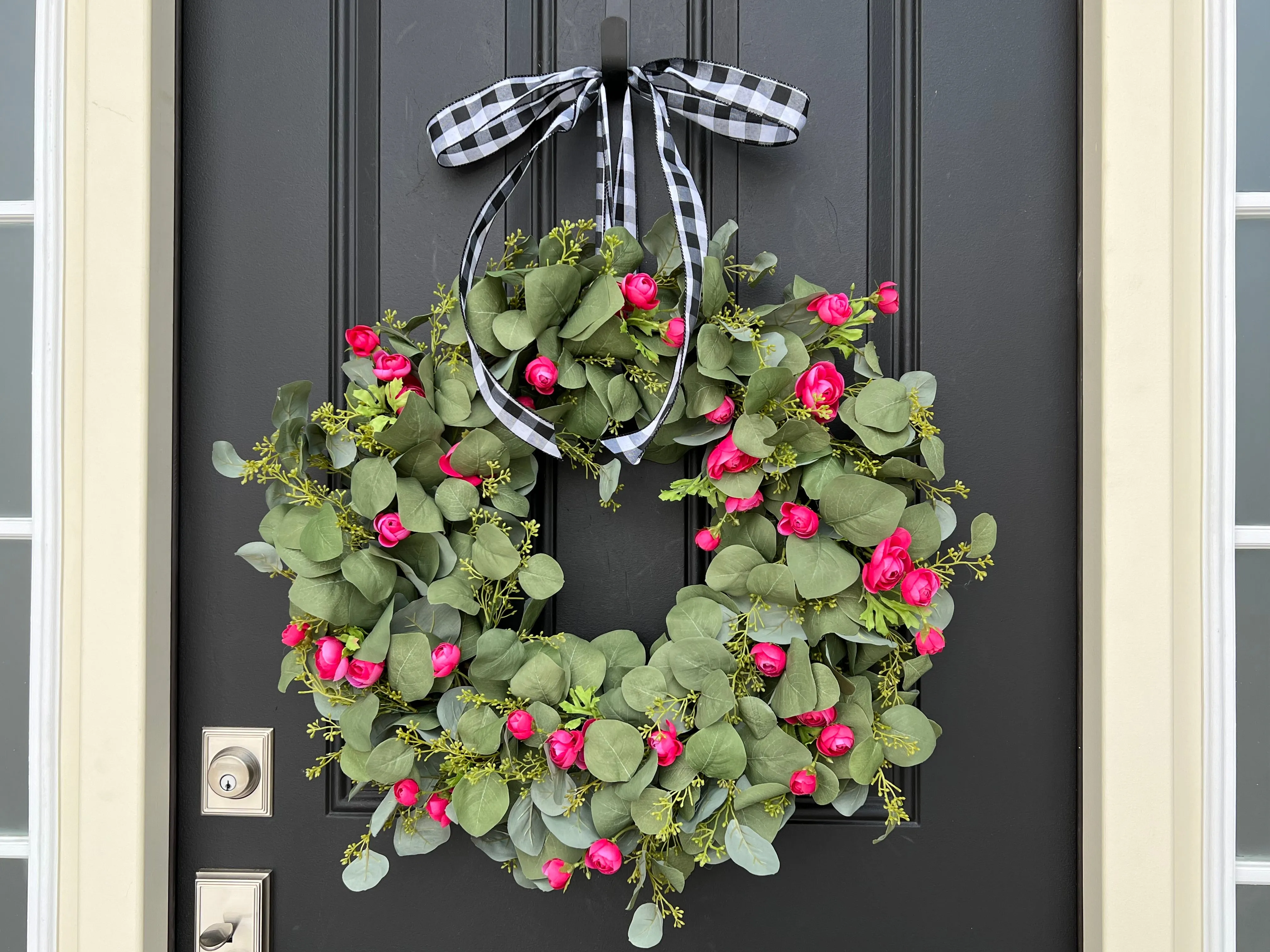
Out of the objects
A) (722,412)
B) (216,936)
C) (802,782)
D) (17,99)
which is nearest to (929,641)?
(802,782)

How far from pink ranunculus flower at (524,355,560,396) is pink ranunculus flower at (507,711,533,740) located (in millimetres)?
276

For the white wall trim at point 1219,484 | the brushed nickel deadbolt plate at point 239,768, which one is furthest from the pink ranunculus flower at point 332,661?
the white wall trim at point 1219,484

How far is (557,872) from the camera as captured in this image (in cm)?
61

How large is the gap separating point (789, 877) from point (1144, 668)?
0.40 m

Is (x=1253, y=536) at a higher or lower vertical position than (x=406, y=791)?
higher

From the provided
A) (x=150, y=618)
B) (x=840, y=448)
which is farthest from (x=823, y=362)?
(x=150, y=618)

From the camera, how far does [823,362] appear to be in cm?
63

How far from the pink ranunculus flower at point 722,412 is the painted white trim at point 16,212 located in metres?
0.71

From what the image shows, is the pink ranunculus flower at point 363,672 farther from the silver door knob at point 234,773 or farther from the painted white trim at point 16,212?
the painted white trim at point 16,212

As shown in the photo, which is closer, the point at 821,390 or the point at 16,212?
the point at 821,390

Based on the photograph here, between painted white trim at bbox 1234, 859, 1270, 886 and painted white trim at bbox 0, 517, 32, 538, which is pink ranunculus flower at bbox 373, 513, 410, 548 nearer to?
painted white trim at bbox 0, 517, 32, 538

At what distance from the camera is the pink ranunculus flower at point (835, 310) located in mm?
623

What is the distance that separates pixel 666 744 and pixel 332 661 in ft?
0.94

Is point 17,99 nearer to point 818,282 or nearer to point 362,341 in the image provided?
point 362,341
